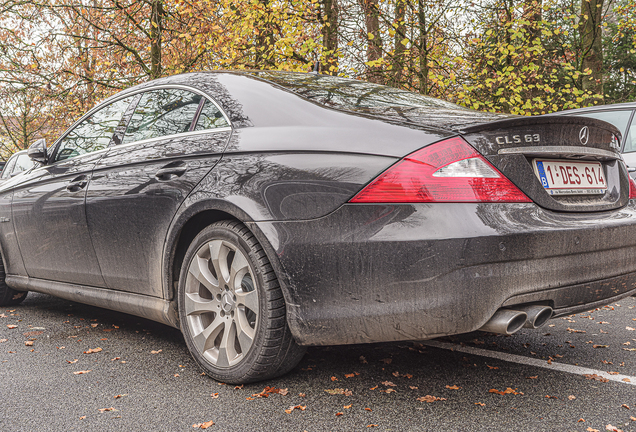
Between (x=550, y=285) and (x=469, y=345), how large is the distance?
122cm

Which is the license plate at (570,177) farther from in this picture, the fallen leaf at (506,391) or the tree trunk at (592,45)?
the tree trunk at (592,45)

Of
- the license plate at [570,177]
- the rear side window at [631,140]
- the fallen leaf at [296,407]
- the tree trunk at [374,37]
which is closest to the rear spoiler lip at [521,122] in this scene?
the license plate at [570,177]

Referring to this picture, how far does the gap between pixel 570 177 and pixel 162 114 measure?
229cm

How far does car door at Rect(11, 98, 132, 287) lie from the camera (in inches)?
144

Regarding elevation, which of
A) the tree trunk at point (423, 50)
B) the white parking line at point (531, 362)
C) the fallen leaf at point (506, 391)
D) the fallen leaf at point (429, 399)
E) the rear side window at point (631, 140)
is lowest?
the white parking line at point (531, 362)

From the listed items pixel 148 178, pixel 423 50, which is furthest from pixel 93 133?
pixel 423 50

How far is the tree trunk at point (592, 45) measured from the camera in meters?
12.6

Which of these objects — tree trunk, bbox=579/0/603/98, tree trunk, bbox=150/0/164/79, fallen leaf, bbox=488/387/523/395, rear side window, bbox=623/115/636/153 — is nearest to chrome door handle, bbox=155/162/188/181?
fallen leaf, bbox=488/387/523/395

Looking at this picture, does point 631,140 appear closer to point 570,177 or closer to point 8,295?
point 570,177

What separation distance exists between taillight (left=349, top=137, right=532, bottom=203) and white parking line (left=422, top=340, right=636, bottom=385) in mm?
1164

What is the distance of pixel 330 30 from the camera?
11367 millimetres

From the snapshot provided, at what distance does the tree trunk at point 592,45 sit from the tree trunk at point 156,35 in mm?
9539

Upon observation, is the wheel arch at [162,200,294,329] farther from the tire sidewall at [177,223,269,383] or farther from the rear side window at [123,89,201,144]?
the rear side window at [123,89,201,144]

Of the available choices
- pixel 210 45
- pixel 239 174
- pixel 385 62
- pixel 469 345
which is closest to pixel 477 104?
pixel 385 62
